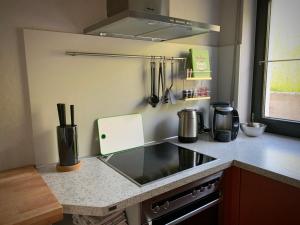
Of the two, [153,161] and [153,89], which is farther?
[153,89]

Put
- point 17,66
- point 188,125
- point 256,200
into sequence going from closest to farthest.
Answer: point 17,66
point 256,200
point 188,125

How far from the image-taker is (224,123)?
1.75m

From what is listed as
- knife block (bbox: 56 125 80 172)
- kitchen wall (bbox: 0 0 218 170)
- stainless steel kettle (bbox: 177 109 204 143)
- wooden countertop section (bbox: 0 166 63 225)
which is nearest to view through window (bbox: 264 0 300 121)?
stainless steel kettle (bbox: 177 109 204 143)

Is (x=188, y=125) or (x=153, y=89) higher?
(x=153, y=89)

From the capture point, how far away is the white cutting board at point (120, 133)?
145cm

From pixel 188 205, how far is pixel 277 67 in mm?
1342

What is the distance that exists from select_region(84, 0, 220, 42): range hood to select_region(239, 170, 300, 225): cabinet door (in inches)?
34.7

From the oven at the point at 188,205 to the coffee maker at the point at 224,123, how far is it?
0.42 metres

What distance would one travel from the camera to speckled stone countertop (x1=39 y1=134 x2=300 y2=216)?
0.92 m

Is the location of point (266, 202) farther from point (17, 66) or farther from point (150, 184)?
point (17, 66)

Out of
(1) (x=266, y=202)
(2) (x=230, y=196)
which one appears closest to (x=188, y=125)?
(2) (x=230, y=196)

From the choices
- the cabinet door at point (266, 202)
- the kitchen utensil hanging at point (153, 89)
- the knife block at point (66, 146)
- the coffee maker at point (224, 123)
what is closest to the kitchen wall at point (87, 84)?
the kitchen utensil hanging at point (153, 89)

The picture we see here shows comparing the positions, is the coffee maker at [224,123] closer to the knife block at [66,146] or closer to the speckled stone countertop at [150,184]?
the speckled stone countertop at [150,184]

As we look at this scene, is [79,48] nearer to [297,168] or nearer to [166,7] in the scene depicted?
[166,7]
